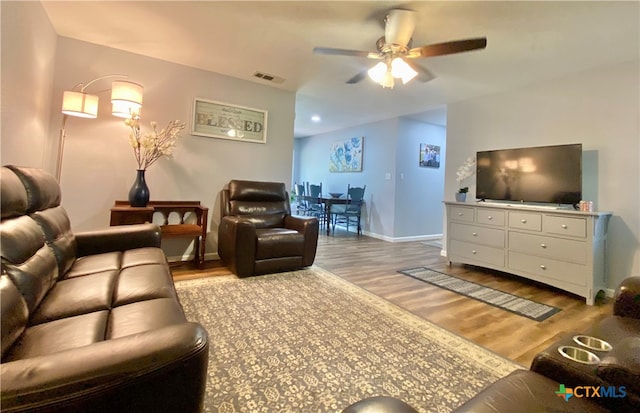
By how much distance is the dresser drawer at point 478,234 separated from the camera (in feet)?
10.6

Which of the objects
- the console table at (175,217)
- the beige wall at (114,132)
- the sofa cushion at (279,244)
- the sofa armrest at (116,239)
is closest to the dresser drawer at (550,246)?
the sofa cushion at (279,244)

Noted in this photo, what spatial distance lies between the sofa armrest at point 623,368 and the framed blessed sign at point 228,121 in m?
3.70

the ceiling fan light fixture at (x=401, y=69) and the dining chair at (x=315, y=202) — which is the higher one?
the ceiling fan light fixture at (x=401, y=69)

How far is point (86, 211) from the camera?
9.73ft

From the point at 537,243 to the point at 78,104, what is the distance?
176 inches

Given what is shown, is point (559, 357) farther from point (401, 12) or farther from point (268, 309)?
point (401, 12)

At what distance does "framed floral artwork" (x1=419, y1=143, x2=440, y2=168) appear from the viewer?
5.62 m

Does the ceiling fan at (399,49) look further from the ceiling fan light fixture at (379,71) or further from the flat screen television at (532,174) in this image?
the flat screen television at (532,174)

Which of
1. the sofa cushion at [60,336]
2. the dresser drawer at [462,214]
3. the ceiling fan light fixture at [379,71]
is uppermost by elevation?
the ceiling fan light fixture at [379,71]

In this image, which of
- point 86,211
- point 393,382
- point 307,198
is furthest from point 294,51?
point 307,198

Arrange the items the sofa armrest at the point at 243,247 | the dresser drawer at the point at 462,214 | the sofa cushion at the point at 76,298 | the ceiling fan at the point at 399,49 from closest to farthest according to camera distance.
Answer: the sofa cushion at the point at 76,298 → the ceiling fan at the point at 399,49 → the sofa armrest at the point at 243,247 → the dresser drawer at the point at 462,214

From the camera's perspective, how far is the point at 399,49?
2.23 metres

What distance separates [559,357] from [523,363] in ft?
3.17

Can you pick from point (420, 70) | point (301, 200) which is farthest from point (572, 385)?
point (301, 200)
